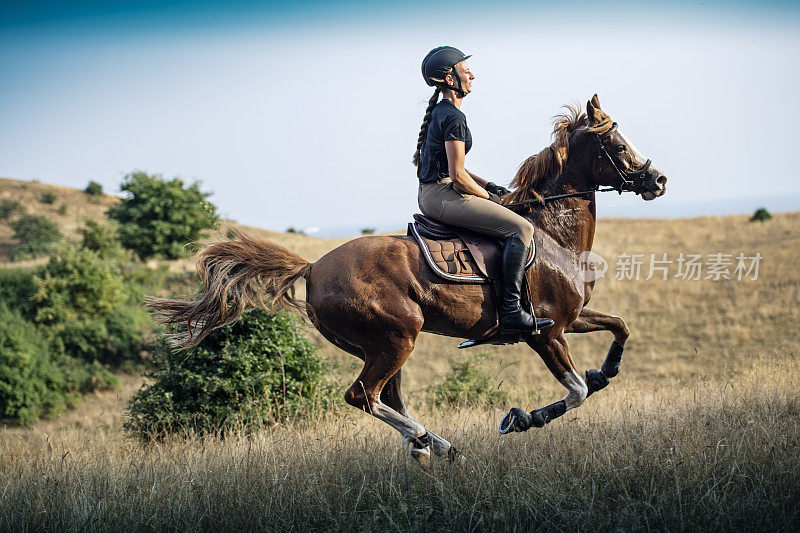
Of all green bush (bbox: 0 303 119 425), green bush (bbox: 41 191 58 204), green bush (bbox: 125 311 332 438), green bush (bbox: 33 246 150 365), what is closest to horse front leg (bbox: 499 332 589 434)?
green bush (bbox: 125 311 332 438)

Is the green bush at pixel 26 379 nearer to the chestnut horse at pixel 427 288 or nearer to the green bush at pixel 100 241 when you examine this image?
the green bush at pixel 100 241

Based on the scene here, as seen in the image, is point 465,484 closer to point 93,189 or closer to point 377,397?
point 377,397

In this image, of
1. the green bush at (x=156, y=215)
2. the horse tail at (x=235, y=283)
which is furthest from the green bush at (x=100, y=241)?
the horse tail at (x=235, y=283)

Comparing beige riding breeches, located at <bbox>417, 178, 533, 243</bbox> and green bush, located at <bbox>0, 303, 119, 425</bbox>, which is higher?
beige riding breeches, located at <bbox>417, 178, 533, 243</bbox>

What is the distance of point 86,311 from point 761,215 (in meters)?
35.5

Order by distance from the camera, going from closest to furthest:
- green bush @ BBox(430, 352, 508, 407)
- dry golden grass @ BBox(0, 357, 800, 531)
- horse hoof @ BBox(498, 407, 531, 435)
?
dry golden grass @ BBox(0, 357, 800, 531)
horse hoof @ BBox(498, 407, 531, 435)
green bush @ BBox(430, 352, 508, 407)

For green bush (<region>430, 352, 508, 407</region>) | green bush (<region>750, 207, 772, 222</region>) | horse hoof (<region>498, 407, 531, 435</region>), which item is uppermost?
green bush (<region>750, 207, 772, 222</region>)

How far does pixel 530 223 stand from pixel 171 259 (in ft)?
111

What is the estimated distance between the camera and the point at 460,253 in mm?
6105

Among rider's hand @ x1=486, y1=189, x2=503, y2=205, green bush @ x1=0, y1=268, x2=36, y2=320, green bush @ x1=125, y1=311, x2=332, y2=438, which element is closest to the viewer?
rider's hand @ x1=486, y1=189, x2=503, y2=205

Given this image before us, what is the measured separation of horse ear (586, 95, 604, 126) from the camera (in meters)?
6.39

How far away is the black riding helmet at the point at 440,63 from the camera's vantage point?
20.0 ft

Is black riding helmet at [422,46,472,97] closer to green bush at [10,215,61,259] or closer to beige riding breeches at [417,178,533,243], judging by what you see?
beige riding breeches at [417,178,533,243]

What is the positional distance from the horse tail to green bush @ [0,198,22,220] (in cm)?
5934
